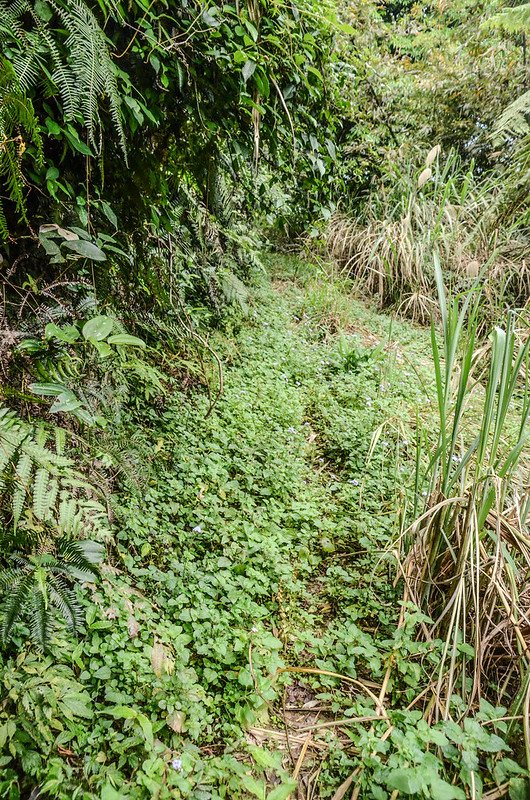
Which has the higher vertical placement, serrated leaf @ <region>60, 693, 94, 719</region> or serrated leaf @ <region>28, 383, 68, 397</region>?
serrated leaf @ <region>28, 383, 68, 397</region>

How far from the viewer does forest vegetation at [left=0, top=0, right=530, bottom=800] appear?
3.73ft

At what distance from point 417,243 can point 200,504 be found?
3.71 meters

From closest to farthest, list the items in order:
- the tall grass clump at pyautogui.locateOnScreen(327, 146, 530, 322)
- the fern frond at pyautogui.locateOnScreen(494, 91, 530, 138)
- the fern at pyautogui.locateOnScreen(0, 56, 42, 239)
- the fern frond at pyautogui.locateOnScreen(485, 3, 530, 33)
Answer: the fern at pyautogui.locateOnScreen(0, 56, 42, 239) < the fern frond at pyautogui.locateOnScreen(485, 3, 530, 33) < the tall grass clump at pyautogui.locateOnScreen(327, 146, 530, 322) < the fern frond at pyautogui.locateOnScreen(494, 91, 530, 138)

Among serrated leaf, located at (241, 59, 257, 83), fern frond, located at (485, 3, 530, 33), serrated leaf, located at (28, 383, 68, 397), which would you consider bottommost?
serrated leaf, located at (28, 383, 68, 397)

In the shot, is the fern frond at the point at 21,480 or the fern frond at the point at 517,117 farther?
the fern frond at the point at 517,117

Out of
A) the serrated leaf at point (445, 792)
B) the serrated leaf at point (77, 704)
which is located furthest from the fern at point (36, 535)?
the serrated leaf at point (445, 792)

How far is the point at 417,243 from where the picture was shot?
4488mm

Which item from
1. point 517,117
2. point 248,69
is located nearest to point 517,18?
point 517,117

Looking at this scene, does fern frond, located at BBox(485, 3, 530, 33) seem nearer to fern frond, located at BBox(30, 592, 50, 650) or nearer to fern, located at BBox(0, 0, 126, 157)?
fern, located at BBox(0, 0, 126, 157)

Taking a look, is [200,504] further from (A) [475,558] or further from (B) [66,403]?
→ (A) [475,558]

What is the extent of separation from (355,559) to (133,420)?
1.18 m

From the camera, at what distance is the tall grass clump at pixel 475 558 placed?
1.30 m

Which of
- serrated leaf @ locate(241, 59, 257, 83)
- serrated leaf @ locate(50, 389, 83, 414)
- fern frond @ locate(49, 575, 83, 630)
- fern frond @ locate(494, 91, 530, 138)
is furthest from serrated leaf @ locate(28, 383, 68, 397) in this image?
fern frond @ locate(494, 91, 530, 138)

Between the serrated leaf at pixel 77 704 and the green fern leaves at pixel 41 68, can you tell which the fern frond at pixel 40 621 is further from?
the green fern leaves at pixel 41 68
